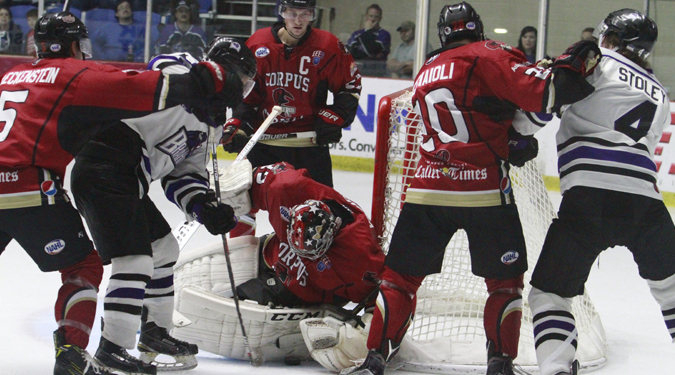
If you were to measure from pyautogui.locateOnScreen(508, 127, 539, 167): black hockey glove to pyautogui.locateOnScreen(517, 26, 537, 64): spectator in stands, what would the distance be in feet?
13.6

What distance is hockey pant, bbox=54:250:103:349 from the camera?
7.28 feet

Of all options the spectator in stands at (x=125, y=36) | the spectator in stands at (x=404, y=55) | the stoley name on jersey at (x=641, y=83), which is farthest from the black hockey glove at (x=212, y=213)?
the spectator in stands at (x=125, y=36)

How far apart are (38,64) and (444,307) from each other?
5.20 ft

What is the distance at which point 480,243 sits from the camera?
7.57ft

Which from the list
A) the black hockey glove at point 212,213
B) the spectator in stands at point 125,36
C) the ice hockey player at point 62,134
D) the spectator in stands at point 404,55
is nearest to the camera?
the ice hockey player at point 62,134

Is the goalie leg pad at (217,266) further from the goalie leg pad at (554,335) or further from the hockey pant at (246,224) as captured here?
the goalie leg pad at (554,335)

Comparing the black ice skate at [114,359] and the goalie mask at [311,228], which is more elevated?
the goalie mask at [311,228]

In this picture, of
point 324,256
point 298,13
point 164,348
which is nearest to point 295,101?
point 298,13

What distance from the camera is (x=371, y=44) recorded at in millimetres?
7289

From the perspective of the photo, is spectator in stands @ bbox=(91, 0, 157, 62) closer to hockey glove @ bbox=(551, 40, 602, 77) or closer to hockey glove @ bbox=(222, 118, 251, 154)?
hockey glove @ bbox=(222, 118, 251, 154)

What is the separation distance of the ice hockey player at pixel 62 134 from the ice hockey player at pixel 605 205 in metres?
0.98

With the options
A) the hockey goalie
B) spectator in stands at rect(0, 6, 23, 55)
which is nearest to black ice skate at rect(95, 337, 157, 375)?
the hockey goalie

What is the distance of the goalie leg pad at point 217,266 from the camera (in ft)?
9.42

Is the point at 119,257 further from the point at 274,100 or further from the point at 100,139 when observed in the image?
the point at 274,100
